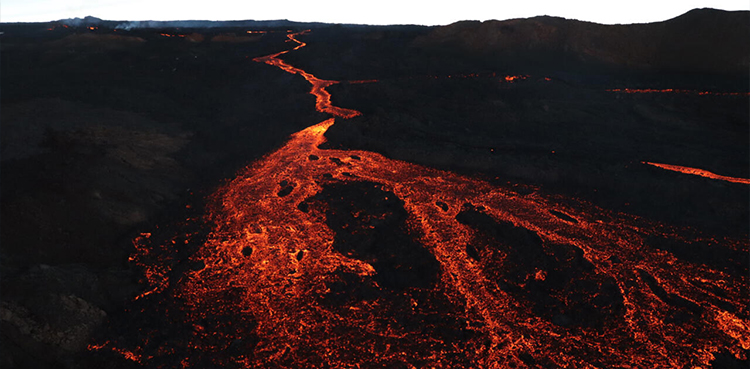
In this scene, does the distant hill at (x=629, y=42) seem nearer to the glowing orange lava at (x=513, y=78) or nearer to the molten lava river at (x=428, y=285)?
the glowing orange lava at (x=513, y=78)

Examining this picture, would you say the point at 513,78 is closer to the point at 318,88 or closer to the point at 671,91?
the point at 671,91

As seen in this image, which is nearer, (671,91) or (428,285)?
(428,285)

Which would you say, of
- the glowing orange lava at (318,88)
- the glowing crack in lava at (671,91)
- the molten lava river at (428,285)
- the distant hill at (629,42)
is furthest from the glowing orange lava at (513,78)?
the molten lava river at (428,285)

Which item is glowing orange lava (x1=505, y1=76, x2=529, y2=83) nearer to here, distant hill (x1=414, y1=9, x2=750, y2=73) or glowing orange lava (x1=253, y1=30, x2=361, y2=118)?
distant hill (x1=414, y1=9, x2=750, y2=73)

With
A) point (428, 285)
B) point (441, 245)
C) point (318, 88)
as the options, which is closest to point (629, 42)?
point (318, 88)

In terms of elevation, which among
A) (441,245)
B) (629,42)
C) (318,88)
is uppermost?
(629,42)

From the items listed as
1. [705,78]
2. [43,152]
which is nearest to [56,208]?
[43,152]
